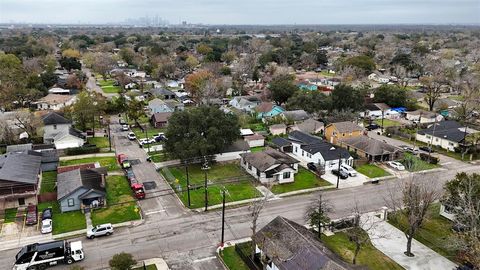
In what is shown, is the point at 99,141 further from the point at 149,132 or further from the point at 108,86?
the point at 108,86

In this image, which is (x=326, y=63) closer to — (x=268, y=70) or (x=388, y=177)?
(x=268, y=70)

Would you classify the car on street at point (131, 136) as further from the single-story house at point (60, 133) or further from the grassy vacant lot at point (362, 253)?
the grassy vacant lot at point (362, 253)

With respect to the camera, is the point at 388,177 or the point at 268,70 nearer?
the point at 388,177

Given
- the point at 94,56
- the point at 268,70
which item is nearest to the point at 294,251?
the point at 268,70

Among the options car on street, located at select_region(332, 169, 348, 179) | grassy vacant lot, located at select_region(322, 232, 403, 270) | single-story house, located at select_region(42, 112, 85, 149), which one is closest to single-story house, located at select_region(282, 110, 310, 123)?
car on street, located at select_region(332, 169, 348, 179)

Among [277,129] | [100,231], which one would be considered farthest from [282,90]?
[100,231]
